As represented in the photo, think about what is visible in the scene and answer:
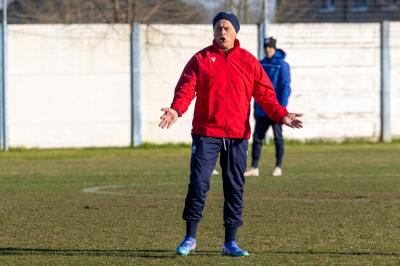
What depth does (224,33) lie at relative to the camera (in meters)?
8.83

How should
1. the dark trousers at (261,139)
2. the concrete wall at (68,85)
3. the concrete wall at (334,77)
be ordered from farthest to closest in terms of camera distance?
the concrete wall at (334,77), the concrete wall at (68,85), the dark trousers at (261,139)

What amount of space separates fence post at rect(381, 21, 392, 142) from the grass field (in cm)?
541

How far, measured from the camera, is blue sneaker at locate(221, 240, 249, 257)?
8781 millimetres

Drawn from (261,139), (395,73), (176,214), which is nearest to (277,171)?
(261,139)

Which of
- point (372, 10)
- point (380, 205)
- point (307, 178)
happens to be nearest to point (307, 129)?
point (307, 178)

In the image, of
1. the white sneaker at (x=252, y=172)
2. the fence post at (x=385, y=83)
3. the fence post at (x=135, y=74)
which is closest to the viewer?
the white sneaker at (x=252, y=172)

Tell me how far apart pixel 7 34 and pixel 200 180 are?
658 inches

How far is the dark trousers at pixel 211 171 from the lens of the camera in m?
8.91

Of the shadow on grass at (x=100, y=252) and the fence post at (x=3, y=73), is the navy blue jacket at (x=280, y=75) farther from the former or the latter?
the fence post at (x=3, y=73)

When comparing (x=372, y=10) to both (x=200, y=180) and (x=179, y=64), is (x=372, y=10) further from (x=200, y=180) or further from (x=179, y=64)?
(x=200, y=180)

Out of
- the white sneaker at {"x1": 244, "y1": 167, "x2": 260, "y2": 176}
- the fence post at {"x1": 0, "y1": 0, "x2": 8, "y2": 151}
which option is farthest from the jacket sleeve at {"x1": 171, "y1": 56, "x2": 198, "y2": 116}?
the fence post at {"x1": 0, "y1": 0, "x2": 8, "y2": 151}

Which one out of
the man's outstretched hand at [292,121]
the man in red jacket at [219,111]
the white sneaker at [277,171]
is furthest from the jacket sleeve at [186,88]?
the white sneaker at [277,171]

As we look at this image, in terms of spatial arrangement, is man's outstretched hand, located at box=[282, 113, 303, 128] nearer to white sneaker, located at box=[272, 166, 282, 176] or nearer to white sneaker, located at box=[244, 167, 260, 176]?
white sneaker, located at box=[244, 167, 260, 176]

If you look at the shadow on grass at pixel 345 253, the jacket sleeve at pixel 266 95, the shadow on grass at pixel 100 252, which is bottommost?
the shadow on grass at pixel 100 252
